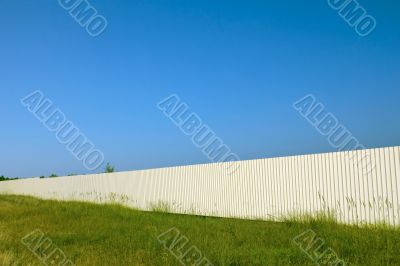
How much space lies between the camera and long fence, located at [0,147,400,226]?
28.4ft

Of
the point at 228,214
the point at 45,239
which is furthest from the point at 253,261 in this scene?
the point at 228,214

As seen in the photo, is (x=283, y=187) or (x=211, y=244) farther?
(x=283, y=187)

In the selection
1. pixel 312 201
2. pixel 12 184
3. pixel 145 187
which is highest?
pixel 312 201

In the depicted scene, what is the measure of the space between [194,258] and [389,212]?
4735mm

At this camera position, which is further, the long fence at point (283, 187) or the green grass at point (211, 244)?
the long fence at point (283, 187)

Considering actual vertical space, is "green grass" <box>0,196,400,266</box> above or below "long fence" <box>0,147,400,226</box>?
below

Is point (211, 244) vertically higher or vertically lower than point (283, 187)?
lower

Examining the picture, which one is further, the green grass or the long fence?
the long fence

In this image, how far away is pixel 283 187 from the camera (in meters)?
11.0

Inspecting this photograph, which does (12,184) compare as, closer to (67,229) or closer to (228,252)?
→ (67,229)

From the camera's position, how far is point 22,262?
5.45 meters

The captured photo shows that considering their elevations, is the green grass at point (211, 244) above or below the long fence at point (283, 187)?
below

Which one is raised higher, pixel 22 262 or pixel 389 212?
pixel 389 212

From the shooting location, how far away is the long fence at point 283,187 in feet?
28.4
